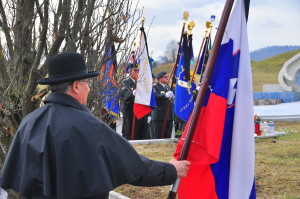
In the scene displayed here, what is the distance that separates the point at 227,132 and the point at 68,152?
1.53m

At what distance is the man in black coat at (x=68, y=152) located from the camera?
2365mm

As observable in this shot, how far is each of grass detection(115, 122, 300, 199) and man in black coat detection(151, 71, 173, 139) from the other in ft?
4.68

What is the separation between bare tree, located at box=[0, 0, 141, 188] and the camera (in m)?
3.84

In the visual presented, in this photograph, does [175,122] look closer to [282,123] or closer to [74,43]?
[282,123]

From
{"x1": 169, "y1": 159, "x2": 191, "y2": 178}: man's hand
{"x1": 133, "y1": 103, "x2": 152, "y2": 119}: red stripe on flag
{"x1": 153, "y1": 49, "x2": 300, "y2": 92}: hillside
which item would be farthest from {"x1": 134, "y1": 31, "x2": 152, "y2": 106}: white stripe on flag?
{"x1": 153, "y1": 49, "x2": 300, "y2": 92}: hillside

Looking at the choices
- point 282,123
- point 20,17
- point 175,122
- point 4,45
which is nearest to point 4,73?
point 4,45

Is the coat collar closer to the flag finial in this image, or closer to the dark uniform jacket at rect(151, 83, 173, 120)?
the flag finial

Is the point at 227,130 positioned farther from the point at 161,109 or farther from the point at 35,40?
the point at 161,109

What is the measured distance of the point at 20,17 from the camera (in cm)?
384

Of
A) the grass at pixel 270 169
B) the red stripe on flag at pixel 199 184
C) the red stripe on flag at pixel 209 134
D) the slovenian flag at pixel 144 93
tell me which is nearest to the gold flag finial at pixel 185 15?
the slovenian flag at pixel 144 93

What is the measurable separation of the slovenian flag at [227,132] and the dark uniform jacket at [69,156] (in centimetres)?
87

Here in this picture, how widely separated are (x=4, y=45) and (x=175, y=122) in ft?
31.4

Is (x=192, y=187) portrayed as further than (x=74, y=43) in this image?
No

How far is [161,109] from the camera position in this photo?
38.9 ft
